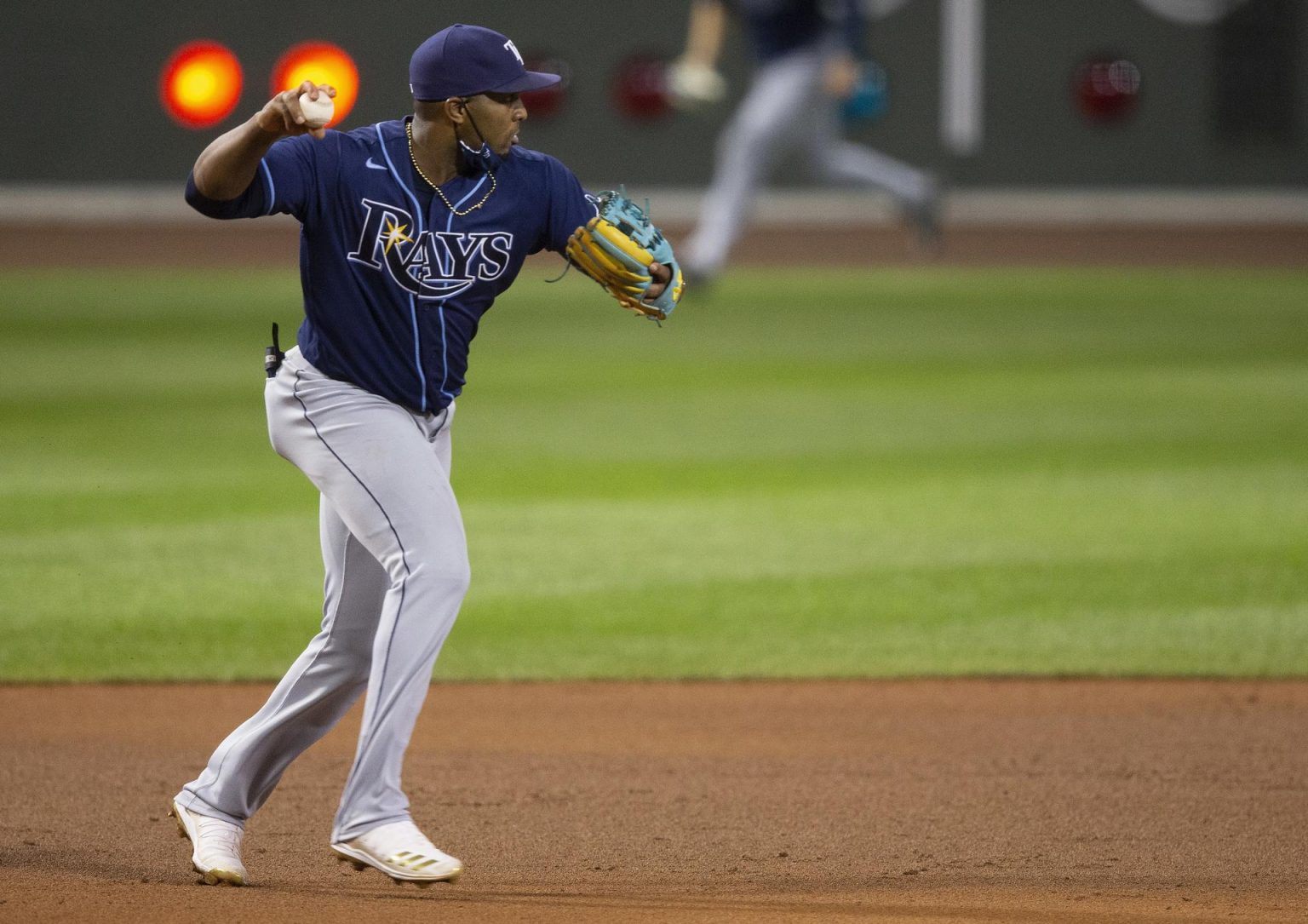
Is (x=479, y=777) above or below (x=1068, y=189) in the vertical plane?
below

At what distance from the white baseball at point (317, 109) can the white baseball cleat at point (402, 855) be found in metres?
1.38

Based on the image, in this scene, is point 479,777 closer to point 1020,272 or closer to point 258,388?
point 258,388

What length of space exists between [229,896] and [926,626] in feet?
11.9

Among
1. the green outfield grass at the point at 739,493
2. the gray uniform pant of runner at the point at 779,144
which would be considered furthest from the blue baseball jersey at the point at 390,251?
the gray uniform pant of runner at the point at 779,144

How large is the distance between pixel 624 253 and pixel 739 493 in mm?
5455

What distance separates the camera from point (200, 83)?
65.7 feet

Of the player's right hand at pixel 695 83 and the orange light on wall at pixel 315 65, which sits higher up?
the orange light on wall at pixel 315 65

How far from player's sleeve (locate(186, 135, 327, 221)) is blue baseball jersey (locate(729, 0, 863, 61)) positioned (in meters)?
11.6

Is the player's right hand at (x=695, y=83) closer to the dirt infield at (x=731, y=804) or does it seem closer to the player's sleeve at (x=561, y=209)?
the dirt infield at (x=731, y=804)

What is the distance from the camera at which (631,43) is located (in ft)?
68.9

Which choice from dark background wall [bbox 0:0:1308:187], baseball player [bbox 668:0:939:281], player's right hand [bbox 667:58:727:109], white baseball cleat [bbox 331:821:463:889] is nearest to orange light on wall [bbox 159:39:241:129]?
dark background wall [bbox 0:0:1308:187]

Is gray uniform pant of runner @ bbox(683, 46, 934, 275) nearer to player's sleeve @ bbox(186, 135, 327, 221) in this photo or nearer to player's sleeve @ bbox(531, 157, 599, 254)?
player's sleeve @ bbox(531, 157, 599, 254)

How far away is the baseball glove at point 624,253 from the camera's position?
4062mm

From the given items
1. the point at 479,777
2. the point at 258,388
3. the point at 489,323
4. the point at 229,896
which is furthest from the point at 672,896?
the point at 489,323
